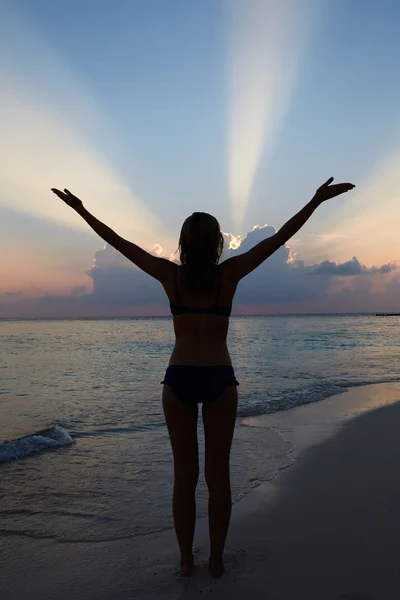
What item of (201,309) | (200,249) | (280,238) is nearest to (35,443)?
(201,309)

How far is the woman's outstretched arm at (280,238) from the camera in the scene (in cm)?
293

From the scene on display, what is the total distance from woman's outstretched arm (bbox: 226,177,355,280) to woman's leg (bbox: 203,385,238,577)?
0.75m

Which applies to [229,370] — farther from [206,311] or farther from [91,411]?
[91,411]

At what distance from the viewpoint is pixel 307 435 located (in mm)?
7363

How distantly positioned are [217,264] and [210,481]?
1.39 meters

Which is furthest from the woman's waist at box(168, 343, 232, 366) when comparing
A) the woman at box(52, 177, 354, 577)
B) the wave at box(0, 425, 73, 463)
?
the wave at box(0, 425, 73, 463)

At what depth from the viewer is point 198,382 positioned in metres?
2.91

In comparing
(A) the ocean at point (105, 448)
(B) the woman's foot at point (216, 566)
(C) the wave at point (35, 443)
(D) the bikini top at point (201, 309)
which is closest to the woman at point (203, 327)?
(D) the bikini top at point (201, 309)

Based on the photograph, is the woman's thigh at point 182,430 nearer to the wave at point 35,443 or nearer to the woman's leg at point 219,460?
the woman's leg at point 219,460

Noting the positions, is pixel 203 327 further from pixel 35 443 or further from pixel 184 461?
pixel 35 443

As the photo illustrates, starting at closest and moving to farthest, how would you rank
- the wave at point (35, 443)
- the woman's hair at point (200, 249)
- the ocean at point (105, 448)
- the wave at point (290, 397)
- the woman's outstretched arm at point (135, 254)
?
the woman's hair at point (200, 249) < the woman's outstretched arm at point (135, 254) < the ocean at point (105, 448) < the wave at point (35, 443) < the wave at point (290, 397)

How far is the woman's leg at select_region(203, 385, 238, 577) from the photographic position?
2965 mm

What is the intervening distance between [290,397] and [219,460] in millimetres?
8386

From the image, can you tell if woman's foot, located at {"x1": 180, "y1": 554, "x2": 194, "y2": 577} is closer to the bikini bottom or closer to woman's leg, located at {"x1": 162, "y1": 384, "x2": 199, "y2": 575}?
woman's leg, located at {"x1": 162, "y1": 384, "x2": 199, "y2": 575}
